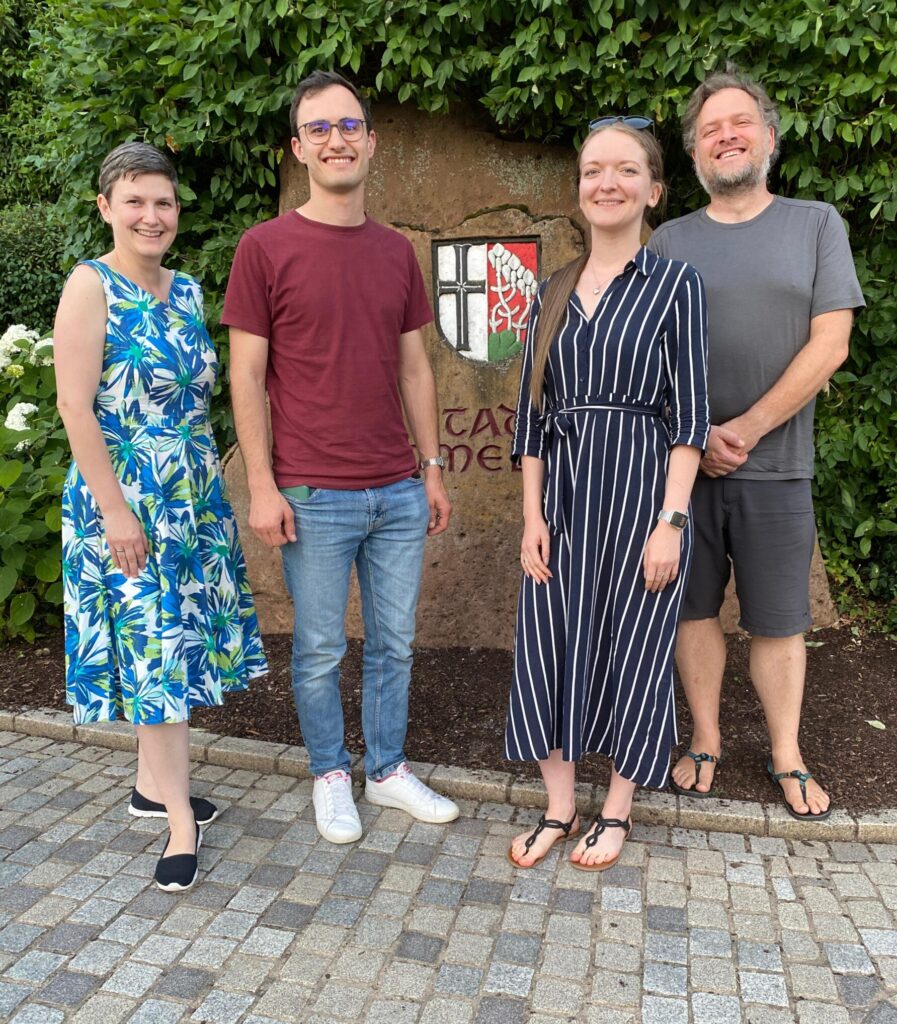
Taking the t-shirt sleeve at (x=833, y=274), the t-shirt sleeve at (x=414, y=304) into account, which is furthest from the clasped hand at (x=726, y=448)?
the t-shirt sleeve at (x=414, y=304)

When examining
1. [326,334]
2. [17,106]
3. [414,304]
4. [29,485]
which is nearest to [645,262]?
[414,304]

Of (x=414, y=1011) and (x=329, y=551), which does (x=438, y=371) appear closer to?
(x=329, y=551)

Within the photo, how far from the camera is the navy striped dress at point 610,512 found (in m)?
2.49

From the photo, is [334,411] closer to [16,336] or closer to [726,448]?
[726,448]

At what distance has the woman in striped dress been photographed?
248cm

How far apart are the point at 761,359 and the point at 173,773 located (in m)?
2.19

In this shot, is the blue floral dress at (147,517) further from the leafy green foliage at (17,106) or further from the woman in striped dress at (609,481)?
the leafy green foliage at (17,106)

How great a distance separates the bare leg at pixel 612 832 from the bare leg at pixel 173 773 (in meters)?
1.18

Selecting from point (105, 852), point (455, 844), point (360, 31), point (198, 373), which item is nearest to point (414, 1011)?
point (455, 844)

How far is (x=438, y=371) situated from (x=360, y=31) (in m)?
1.48

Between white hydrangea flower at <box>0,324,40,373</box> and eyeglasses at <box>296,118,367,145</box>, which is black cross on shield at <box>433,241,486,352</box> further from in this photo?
white hydrangea flower at <box>0,324,40,373</box>

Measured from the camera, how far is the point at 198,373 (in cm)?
266

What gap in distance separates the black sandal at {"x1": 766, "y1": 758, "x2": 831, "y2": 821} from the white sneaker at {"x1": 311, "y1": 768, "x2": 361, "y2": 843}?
1.43 metres

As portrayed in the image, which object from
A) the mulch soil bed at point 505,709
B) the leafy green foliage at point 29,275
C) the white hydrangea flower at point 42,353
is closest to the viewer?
the mulch soil bed at point 505,709
